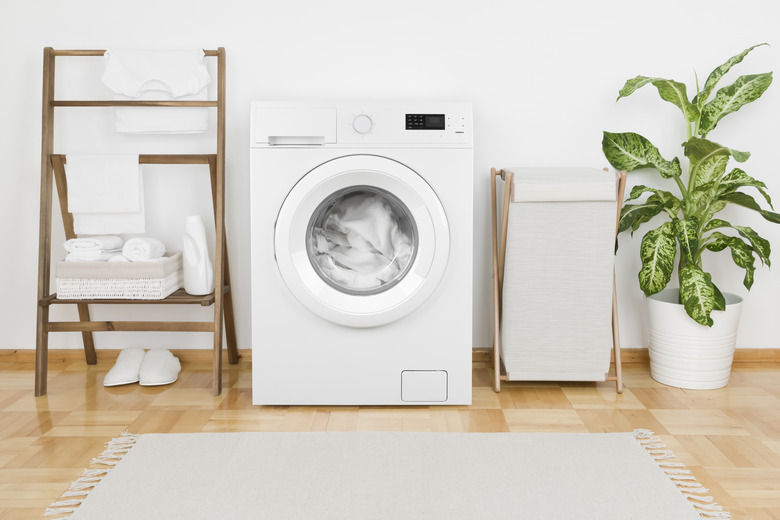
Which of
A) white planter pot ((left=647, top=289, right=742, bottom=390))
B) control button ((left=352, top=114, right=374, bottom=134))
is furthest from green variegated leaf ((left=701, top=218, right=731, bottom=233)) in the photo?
control button ((left=352, top=114, right=374, bottom=134))

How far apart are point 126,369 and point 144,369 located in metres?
0.06

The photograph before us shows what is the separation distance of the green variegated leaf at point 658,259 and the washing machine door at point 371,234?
702 millimetres

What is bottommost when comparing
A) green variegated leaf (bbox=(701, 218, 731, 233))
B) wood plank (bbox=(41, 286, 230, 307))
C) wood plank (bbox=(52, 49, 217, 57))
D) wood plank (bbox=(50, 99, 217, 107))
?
wood plank (bbox=(41, 286, 230, 307))

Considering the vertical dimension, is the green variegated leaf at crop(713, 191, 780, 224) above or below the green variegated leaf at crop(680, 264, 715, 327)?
above

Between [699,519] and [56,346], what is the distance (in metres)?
2.33

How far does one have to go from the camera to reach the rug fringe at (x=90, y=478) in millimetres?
1574

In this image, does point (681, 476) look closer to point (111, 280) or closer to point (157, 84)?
point (111, 280)

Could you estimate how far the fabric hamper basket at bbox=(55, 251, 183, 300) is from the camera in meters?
2.29

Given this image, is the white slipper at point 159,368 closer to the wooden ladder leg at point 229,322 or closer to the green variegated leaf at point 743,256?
the wooden ladder leg at point 229,322

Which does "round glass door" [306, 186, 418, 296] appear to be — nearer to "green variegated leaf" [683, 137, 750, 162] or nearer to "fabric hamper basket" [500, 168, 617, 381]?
"fabric hamper basket" [500, 168, 617, 381]

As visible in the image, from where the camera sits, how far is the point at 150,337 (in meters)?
2.73

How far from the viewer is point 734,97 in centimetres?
239

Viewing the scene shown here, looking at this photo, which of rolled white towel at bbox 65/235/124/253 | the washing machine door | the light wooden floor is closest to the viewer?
the light wooden floor

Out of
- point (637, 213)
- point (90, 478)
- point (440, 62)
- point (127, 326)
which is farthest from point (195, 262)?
point (637, 213)
